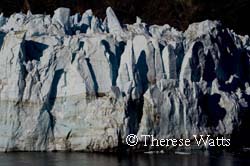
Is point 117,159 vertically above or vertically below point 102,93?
below

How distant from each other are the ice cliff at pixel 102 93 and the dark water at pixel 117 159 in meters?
0.48

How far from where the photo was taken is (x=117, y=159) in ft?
70.3

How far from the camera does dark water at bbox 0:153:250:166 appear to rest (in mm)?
20750

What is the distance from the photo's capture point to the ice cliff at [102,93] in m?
22.3

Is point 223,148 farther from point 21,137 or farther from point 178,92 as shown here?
point 21,137

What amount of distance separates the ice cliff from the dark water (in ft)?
1.59

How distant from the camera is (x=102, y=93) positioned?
22562 mm

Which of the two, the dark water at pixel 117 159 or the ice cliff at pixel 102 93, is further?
the ice cliff at pixel 102 93

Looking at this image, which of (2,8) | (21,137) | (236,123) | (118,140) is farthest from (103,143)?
(2,8)

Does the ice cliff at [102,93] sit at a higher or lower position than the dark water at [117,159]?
higher

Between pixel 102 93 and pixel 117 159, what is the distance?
6.08ft

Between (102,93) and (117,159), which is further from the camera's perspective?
(102,93)

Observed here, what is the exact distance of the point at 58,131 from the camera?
22.6 metres

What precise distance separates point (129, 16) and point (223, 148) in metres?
15.2
